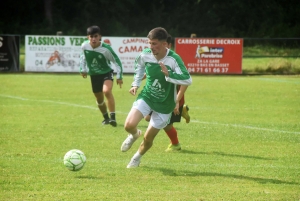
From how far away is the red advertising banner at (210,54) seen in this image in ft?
95.8

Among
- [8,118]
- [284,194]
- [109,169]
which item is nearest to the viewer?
[284,194]

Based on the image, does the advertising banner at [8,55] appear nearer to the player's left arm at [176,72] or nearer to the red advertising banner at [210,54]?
the red advertising banner at [210,54]

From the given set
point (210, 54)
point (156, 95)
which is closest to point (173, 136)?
point (156, 95)

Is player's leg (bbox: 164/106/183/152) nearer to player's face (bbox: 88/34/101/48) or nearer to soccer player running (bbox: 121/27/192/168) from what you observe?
soccer player running (bbox: 121/27/192/168)

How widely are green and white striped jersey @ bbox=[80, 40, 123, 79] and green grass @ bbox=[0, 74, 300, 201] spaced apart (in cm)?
117

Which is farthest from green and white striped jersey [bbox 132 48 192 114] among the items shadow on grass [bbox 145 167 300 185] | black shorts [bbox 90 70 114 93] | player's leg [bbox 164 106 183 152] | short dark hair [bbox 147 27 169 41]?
black shorts [bbox 90 70 114 93]

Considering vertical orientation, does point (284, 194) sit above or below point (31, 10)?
below

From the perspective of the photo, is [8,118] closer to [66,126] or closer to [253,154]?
[66,126]

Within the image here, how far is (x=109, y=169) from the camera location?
27.3 feet

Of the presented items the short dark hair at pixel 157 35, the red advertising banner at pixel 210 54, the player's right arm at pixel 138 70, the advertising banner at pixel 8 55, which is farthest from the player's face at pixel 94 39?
the advertising banner at pixel 8 55

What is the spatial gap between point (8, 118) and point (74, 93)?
22.0ft

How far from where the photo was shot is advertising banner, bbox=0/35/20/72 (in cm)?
2961

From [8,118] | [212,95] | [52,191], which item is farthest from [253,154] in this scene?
[212,95]

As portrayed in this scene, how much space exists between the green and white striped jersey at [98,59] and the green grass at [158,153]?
1.17 metres
